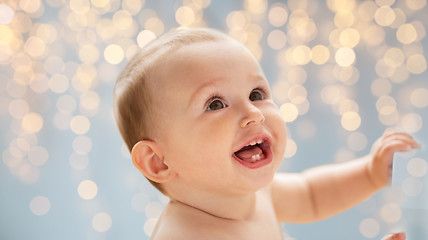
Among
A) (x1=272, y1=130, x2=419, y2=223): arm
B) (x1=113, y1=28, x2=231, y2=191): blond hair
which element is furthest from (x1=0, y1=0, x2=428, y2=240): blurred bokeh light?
(x1=113, y1=28, x2=231, y2=191): blond hair

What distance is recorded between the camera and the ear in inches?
25.9

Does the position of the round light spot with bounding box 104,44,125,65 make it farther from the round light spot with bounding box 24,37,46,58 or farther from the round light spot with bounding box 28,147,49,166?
the round light spot with bounding box 28,147,49,166

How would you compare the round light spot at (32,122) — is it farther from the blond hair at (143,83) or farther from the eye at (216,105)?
the eye at (216,105)

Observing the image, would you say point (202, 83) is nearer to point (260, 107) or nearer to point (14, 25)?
point (260, 107)

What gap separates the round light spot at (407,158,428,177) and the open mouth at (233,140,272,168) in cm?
23

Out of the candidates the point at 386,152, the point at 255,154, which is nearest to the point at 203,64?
the point at 255,154

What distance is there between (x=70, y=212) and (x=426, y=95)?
3.03 ft

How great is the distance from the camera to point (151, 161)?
0.67 metres

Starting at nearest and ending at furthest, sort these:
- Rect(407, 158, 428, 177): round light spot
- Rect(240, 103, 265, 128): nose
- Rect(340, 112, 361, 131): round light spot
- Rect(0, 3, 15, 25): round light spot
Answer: Rect(240, 103, 265, 128): nose < Rect(407, 158, 428, 177): round light spot < Rect(0, 3, 15, 25): round light spot < Rect(340, 112, 361, 131): round light spot

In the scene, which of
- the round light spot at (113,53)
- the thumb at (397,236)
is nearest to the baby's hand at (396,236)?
the thumb at (397,236)

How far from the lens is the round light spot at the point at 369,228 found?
1.27 metres

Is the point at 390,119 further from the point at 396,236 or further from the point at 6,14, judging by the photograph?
the point at 6,14

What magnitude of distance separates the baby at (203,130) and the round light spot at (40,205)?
2.01ft

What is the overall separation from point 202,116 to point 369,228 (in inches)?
32.2
